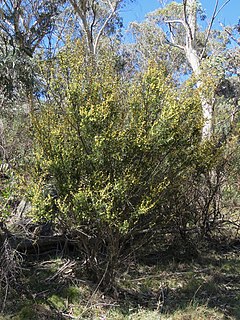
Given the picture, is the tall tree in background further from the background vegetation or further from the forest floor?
the forest floor

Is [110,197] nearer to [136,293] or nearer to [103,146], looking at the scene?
[103,146]

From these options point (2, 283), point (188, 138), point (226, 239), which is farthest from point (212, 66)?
point (2, 283)

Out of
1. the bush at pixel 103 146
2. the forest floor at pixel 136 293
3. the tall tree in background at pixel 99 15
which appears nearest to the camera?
the bush at pixel 103 146

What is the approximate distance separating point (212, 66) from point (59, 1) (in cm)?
436

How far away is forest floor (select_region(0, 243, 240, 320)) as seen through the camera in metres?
4.72

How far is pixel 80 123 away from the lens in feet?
14.5

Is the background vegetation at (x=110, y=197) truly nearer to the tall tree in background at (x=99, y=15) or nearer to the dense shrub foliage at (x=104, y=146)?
the dense shrub foliage at (x=104, y=146)

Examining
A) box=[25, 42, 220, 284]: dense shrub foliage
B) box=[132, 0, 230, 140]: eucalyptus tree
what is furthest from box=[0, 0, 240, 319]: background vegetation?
box=[132, 0, 230, 140]: eucalyptus tree

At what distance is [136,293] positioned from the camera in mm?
5379

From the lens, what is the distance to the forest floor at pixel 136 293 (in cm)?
472

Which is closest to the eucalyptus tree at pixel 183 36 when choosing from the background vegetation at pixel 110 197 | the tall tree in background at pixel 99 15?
the tall tree in background at pixel 99 15

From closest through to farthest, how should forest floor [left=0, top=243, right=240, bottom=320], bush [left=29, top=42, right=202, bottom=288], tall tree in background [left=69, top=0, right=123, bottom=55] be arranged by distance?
bush [left=29, top=42, right=202, bottom=288] < forest floor [left=0, top=243, right=240, bottom=320] < tall tree in background [left=69, top=0, right=123, bottom=55]

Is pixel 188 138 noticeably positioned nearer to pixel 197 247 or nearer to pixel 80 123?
pixel 80 123

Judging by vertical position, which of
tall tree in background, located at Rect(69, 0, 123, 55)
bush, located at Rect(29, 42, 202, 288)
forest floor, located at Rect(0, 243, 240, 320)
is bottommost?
forest floor, located at Rect(0, 243, 240, 320)
